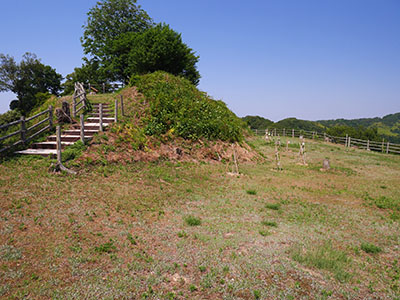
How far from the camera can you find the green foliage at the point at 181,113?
16234mm

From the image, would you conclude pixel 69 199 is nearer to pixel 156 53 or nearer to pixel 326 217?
pixel 326 217

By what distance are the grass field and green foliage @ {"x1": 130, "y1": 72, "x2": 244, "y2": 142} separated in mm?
5583

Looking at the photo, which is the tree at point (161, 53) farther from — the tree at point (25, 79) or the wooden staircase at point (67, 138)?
the tree at point (25, 79)

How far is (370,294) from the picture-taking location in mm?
4508

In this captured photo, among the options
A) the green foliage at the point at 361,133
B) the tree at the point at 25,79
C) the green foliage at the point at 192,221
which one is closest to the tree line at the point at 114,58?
the tree at the point at 25,79

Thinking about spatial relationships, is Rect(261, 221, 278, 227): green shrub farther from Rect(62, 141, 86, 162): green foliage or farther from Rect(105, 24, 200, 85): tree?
Rect(105, 24, 200, 85): tree

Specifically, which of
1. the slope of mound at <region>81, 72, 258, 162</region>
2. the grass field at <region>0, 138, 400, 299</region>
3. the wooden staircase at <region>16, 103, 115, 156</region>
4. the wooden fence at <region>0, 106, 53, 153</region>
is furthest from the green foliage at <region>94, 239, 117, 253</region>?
the wooden fence at <region>0, 106, 53, 153</region>

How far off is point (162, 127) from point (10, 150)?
7.66 meters

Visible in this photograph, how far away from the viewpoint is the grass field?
4473mm

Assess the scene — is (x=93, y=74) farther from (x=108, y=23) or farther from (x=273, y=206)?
(x=273, y=206)

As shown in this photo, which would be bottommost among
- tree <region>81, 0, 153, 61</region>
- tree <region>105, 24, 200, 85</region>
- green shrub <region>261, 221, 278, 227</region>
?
green shrub <region>261, 221, 278, 227</region>

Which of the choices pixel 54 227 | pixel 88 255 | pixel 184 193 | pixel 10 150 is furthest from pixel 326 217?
pixel 10 150

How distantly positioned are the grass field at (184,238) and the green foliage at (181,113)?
5583 mm

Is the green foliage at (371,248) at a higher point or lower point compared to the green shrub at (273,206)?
lower
